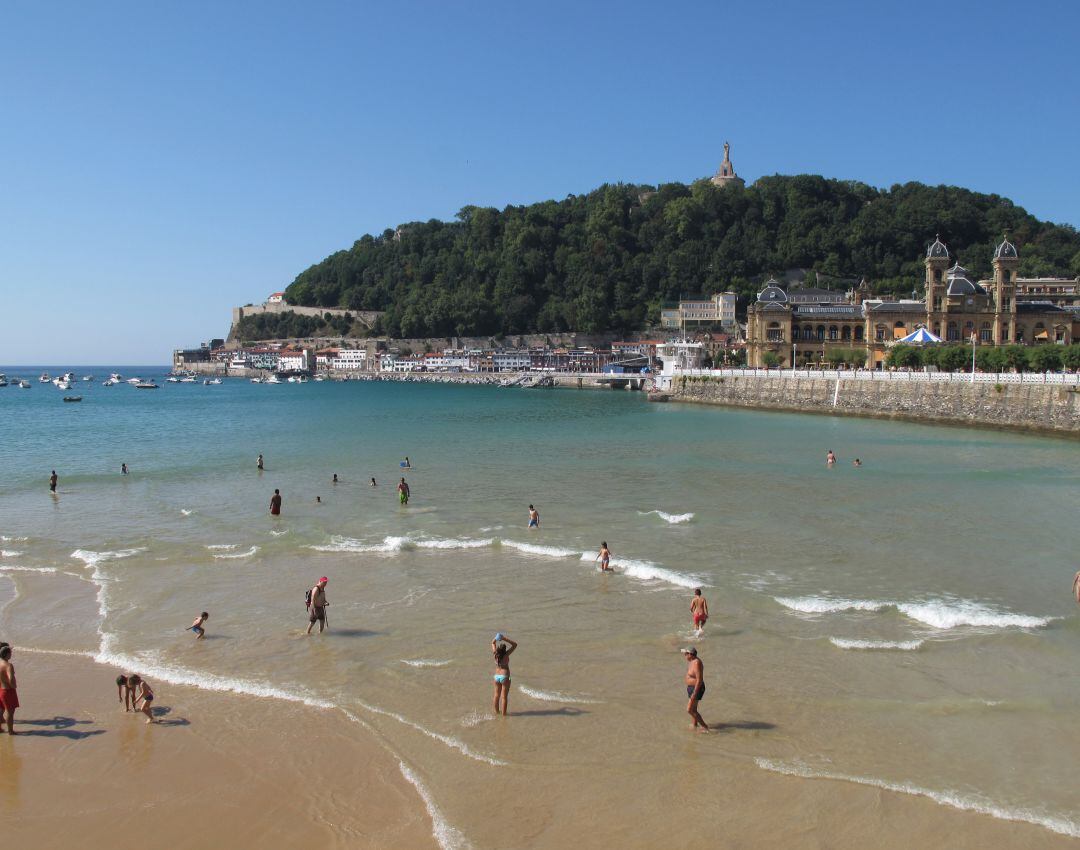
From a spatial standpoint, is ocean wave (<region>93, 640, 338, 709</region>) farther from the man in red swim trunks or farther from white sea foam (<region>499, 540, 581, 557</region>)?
white sea foam (<region>499, 540, 581, 557</region>)

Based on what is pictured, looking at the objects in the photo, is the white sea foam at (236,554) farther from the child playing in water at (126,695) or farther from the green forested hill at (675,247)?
the green forested hill at (675,247)

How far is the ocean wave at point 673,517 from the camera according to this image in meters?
21.7

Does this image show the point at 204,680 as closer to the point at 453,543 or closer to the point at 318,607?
the point at 318,607

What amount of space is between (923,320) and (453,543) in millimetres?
76164

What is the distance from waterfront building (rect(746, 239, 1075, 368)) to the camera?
79.6 meters

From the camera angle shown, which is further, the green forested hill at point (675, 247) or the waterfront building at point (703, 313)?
the green forested hill at point (675, 247)

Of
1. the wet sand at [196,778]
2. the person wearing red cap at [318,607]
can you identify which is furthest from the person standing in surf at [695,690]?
the person wearing red cap at [318,607]

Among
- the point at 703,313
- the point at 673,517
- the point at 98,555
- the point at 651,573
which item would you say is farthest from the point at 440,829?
the point at 703,313

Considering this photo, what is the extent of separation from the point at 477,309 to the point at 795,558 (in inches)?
5730

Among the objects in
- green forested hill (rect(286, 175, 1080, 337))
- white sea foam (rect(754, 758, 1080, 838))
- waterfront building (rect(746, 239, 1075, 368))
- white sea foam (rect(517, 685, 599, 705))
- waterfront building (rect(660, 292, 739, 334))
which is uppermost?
A: green forested hill (rect(286, 175, 1080, 337))

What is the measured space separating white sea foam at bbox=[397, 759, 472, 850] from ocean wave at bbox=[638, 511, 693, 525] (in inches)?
548

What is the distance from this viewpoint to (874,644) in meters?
12.3

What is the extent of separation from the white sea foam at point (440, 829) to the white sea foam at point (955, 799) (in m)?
3.42

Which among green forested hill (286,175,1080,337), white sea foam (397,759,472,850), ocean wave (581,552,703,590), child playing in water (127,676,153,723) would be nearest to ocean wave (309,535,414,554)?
ocean wave (581,552,703,590)
